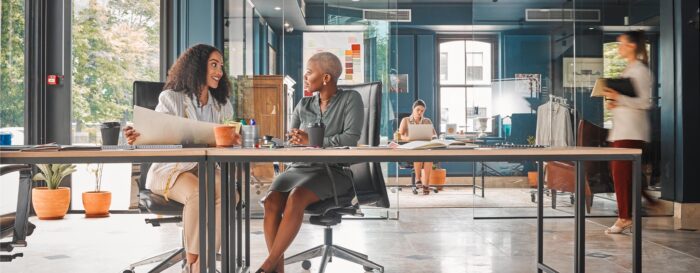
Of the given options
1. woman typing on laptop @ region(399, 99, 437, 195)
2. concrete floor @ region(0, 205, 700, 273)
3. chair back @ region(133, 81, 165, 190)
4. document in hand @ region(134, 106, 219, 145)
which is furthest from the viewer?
woman typing on laptop @ region(399, 99, 437, 195)

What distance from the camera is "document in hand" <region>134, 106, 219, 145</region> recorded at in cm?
215

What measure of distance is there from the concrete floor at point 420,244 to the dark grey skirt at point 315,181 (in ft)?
2.39

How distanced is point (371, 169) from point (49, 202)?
3.61 m

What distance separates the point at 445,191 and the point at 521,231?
4.13 metres

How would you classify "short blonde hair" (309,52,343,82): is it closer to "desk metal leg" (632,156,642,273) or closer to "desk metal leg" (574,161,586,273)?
"desk metal leg" (574,161,586,273)

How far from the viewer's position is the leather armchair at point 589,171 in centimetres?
550

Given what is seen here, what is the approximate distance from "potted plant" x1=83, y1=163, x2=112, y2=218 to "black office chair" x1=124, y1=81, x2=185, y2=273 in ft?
8.54

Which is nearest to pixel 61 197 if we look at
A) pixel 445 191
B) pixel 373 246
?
pixel 373 246

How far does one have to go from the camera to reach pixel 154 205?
111 inches

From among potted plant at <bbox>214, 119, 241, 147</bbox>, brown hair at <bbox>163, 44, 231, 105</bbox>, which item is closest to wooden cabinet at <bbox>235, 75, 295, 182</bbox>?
brown hair at <bbox>163, 44, 231, 105</bbox>

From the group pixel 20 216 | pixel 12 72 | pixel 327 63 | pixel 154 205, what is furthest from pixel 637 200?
pixel 12 72

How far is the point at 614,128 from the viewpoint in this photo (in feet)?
15.3

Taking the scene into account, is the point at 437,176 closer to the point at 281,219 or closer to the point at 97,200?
the point at 97,200

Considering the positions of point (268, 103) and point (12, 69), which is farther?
point (268, 103)
